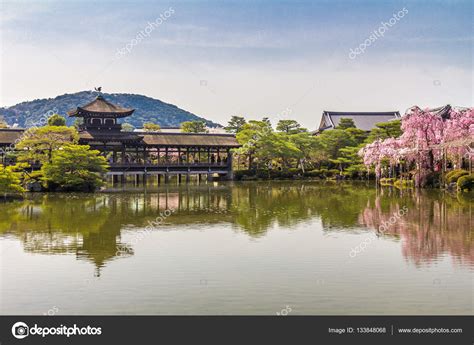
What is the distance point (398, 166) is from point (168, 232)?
105ft

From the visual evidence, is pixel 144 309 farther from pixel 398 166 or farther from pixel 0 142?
pixel 398 166

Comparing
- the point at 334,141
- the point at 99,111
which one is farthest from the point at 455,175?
the point at 99,111

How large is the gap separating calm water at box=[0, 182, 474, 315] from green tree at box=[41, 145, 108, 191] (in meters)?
10.3

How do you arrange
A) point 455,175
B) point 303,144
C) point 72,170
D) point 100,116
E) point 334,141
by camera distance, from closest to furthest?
point 72,170 < point 455,175 < point 100,116 < point 334,141 < point 303,144

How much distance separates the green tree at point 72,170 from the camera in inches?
1293

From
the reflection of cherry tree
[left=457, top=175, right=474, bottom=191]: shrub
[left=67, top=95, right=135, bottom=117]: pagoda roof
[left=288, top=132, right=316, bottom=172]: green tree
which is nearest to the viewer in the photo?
the reflection of cherry tree

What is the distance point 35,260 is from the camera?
12680 millimetres

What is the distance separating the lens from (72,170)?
33.4 m
